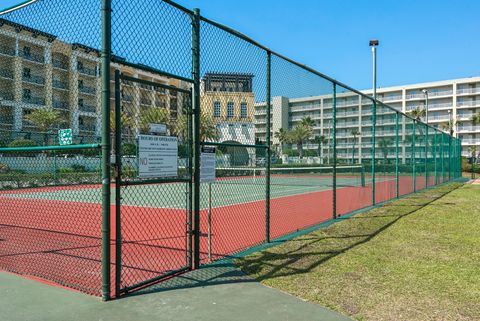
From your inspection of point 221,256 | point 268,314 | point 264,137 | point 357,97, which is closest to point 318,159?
point 357,97

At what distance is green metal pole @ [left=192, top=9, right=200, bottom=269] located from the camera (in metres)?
5.36

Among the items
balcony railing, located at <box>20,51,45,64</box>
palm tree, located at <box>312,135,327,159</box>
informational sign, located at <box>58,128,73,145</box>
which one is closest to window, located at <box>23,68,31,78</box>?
balcony railing, located at <box>20,51,45,64</box>

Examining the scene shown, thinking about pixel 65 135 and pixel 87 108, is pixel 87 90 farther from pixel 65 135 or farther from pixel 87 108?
pixel 65 135

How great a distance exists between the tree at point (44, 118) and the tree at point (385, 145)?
423 inches

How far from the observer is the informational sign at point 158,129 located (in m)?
4.61

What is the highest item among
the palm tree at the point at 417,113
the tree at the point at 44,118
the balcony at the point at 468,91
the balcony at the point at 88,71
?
the balcony at the point at 468,91

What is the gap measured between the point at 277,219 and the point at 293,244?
3.32m

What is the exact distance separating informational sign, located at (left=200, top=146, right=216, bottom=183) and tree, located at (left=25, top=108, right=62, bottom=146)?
226 centimetres

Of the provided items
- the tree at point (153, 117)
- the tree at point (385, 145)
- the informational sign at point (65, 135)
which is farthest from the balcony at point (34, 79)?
the tree at point (385, 145)

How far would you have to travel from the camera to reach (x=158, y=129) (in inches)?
185

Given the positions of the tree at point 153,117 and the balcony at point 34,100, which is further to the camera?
the balcony at point 34,100

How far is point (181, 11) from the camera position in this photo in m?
5.12

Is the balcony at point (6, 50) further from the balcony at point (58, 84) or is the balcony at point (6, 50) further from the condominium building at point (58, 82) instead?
the balcony at point (58, 84)

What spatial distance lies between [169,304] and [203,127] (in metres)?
2.50
